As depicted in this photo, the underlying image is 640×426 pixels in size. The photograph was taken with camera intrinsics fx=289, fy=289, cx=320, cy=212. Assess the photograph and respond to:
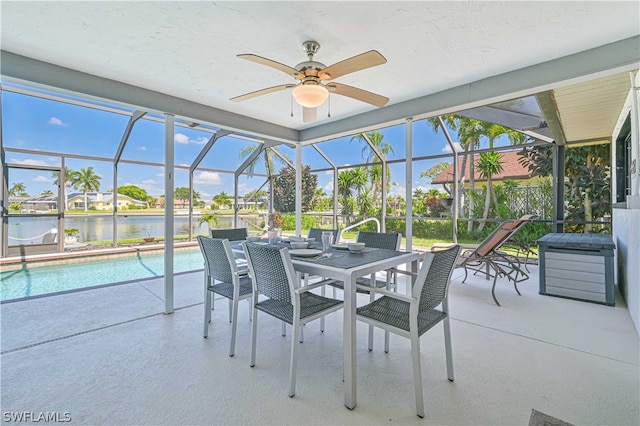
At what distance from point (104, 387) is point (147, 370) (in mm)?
248

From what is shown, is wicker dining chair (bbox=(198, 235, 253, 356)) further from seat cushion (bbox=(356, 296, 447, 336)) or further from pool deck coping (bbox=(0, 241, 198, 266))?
pool deck coping (bbox=(0, 241, 198, 266))

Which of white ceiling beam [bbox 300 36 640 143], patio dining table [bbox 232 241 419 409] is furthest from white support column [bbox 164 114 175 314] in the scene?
white ceiling beam [bbox 300 36 640 143]

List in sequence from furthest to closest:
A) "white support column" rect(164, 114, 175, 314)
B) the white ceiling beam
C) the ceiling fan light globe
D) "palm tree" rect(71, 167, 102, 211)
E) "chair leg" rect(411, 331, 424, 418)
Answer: "palm tree" rect(71, 167, 102, 211)
"white support column" rect(164, 114, 175, 314)
the white ceiling beam
the ceiling fan light globe
"chair leg" rect(411, 331, 424, 418)

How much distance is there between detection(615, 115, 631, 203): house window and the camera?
3711 millimetres

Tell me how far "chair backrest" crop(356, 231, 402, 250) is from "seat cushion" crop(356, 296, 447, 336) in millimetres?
925

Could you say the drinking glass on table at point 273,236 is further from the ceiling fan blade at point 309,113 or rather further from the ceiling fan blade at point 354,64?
the ceiling fan blade at point 354,64

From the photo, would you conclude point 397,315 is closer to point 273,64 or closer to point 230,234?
point 273,64

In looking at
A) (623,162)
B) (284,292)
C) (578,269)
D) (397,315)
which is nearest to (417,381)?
(397,315)

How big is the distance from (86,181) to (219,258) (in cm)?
674

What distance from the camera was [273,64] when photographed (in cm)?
196

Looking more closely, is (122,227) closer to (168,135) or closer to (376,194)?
(168,135)

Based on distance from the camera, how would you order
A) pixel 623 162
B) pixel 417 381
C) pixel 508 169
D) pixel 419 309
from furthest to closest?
pixel 508 169 < pixel 623 162 < pixel 419 309 < pixel 417 381

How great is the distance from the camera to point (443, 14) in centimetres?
196

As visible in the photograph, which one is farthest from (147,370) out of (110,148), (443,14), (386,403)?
(110,148)
